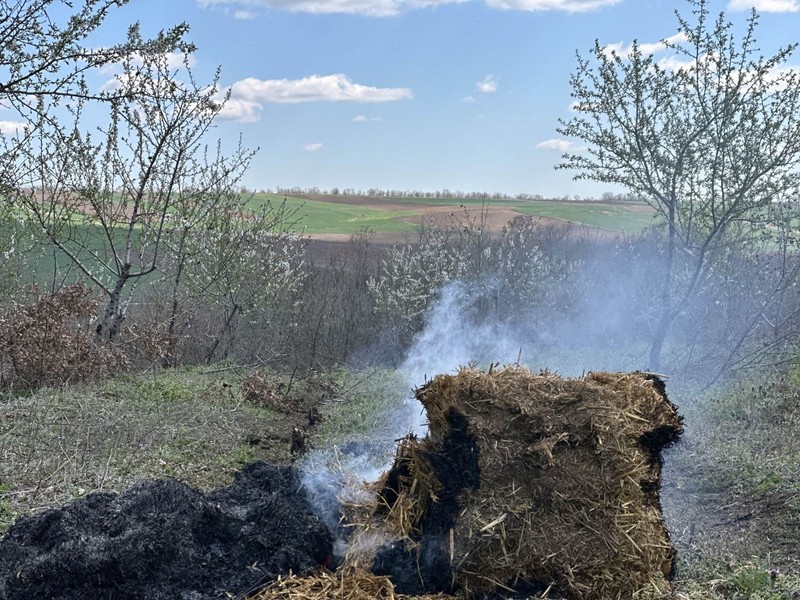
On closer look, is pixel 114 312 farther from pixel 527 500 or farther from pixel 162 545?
pixel 527 500

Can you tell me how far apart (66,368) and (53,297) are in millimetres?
1008

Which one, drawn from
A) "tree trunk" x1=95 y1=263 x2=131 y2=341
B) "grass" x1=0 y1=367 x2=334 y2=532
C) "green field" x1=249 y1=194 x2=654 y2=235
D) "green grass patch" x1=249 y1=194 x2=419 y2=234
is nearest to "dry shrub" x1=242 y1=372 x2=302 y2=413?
"grass" x1=0 y1=367 x2=334 y2=532

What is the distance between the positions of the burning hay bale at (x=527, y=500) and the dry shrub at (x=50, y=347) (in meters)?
6.87

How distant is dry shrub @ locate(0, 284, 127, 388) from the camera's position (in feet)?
32.1

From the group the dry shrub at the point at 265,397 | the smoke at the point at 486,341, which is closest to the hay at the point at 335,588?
the smoke at the point at 486,341

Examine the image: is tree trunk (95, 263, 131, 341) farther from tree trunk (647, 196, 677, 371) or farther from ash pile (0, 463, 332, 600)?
tree trunk (647, 196, 677, 371)

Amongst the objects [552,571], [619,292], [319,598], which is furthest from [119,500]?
[619,292]

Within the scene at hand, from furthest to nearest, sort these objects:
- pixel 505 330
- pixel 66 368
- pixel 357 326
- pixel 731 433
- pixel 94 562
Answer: pixel 357 326
pixel 505 330
pixel 66 368
pixel 731 433
pixel 94 562

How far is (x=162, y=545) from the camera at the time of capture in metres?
4.21

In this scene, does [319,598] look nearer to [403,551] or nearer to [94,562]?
[403,551]

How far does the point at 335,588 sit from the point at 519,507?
1.12 metres

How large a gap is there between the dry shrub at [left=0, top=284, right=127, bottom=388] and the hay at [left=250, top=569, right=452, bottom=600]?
6.93 metres

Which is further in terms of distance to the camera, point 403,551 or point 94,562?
point 403,551

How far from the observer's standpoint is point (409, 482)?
474 cm
